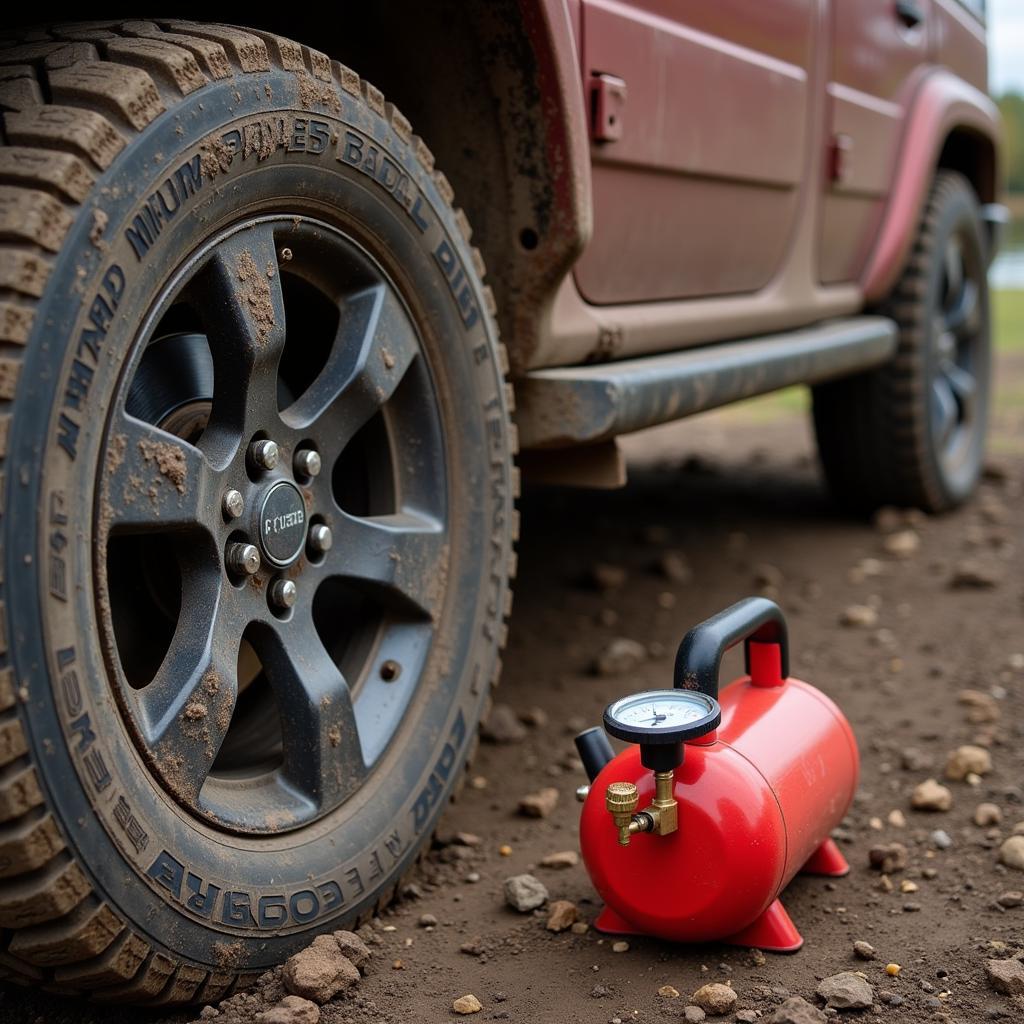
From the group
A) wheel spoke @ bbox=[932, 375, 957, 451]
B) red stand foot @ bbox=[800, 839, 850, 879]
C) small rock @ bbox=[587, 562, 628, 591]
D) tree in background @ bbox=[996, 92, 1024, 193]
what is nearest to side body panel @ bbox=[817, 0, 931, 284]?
wheel spoke @ bbox=[932, 375, 957, 451]

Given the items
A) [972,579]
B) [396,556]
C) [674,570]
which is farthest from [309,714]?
[972,579]

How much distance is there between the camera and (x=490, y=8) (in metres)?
1.97

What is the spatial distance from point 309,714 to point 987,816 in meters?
1.17

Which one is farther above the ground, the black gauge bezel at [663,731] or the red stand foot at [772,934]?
the black gauge bezel at [663,731]

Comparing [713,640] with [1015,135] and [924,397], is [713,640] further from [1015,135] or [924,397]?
[1015,135]

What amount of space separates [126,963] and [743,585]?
95.0 inches

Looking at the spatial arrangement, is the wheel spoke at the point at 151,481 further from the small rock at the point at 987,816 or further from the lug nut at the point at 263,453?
the small rock at the point at 987,816

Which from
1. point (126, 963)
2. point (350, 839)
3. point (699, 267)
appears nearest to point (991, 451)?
point (699, 267)

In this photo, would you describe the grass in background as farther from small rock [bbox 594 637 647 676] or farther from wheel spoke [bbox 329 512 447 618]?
wheel spoke [bbox 329 512 447 618]

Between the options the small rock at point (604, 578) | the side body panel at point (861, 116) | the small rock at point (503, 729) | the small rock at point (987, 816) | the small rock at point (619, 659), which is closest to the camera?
the small rock at point (987, 816)

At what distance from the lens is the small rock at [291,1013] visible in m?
1.48

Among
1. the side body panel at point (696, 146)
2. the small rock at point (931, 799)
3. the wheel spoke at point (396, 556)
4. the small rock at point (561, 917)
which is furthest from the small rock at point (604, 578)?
the small rock at point (561, 917)

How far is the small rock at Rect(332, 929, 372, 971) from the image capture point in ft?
5.48

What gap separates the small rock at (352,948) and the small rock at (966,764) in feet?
3.87
